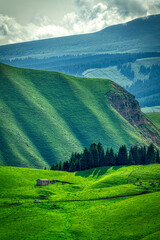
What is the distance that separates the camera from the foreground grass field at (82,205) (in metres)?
71.4

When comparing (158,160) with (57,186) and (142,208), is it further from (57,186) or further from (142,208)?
(142,208)

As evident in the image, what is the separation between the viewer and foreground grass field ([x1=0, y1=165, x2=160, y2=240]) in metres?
71.4

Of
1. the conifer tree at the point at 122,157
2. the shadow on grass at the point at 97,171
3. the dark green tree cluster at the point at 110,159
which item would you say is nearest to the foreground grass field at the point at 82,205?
the shadow on grass at the point at 97,171

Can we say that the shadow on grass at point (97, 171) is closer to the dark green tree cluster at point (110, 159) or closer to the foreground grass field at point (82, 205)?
the foreground grass field at point (82, 205)

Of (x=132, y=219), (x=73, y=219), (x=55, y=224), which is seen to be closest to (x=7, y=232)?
(x=55, y=224)

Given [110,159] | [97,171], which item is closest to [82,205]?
[97,171]

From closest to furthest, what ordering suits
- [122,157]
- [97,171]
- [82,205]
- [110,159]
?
[82,205] < [97,171] < [110,159] < [122,157]

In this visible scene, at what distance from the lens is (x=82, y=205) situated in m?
91.4

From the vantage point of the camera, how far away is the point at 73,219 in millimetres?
80250

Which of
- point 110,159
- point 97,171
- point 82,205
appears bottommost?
point 82,205

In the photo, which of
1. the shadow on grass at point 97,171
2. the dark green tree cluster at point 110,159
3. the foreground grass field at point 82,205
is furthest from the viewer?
the dark green tree cluster at point 110,159

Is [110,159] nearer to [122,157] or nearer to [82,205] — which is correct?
[122,157]

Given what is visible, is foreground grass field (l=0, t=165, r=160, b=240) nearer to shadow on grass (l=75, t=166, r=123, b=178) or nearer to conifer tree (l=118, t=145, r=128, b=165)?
shadow on grass (l=75, t=166, r=123, b=178)

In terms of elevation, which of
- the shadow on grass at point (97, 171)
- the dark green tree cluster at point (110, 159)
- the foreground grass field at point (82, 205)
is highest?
the dark green tree cluster at point (110, 159)
